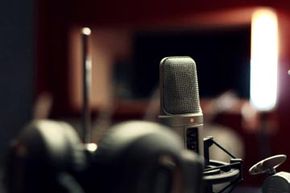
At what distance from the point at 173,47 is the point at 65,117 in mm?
1446

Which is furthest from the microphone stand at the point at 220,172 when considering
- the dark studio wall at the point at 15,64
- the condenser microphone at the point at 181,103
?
the dark studio wall at the point at 15,64

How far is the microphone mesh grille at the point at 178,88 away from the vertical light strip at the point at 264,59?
3.35m

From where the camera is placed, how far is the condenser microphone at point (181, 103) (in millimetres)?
1605

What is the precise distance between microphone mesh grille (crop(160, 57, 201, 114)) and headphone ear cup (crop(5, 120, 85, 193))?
1.87 feet

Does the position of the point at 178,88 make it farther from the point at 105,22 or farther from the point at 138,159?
the point at 105,22

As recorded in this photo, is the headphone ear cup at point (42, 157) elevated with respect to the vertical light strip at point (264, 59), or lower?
lower

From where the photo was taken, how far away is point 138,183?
0.96m

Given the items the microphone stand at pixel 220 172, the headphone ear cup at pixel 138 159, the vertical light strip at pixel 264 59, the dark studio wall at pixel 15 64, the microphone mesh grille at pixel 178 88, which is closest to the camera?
the headphone ear cup at pixel 138 159

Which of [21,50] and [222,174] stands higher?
[21,50]

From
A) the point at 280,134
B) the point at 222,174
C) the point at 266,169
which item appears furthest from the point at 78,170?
the point at 280,134

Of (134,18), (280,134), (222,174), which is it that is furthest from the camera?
(134,18)

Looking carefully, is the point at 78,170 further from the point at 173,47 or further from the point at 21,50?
the point at 21,50

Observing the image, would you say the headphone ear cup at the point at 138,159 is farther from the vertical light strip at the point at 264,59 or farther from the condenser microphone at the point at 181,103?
the vertical light strip at the point at 264,59

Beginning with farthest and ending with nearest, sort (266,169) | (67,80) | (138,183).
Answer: (67,80)
(266,169)
(138,183)
